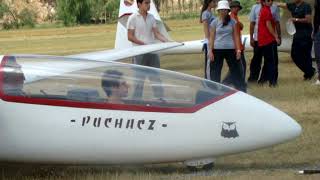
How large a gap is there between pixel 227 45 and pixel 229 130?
432 cm

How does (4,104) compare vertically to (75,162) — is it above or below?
above

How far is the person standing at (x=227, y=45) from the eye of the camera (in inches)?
412

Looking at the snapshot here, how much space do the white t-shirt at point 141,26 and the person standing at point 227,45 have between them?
3.22 feet

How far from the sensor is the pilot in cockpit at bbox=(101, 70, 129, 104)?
6453mm

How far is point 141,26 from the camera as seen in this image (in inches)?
394

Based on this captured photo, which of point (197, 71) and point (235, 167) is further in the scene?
point (197, 71)

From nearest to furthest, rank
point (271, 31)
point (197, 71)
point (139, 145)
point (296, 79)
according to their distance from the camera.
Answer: point (139, 145), point (271, 31), point (296, 79), point (197, 71)

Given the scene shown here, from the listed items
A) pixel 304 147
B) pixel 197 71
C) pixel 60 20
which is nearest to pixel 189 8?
pixel 60 20

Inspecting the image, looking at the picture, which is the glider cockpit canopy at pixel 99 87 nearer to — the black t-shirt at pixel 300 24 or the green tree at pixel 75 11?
the black t-shirt at pixel 300 24

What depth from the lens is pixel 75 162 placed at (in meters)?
6.48

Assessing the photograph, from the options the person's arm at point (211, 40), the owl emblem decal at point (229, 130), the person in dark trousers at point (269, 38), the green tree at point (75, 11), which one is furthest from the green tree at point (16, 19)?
the owl emblem decal at point (229, 130)

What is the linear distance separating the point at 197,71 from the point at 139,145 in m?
10.9

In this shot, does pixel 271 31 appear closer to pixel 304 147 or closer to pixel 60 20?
pixel 304 147

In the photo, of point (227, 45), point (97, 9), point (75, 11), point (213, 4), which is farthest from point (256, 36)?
point (97, 9)
